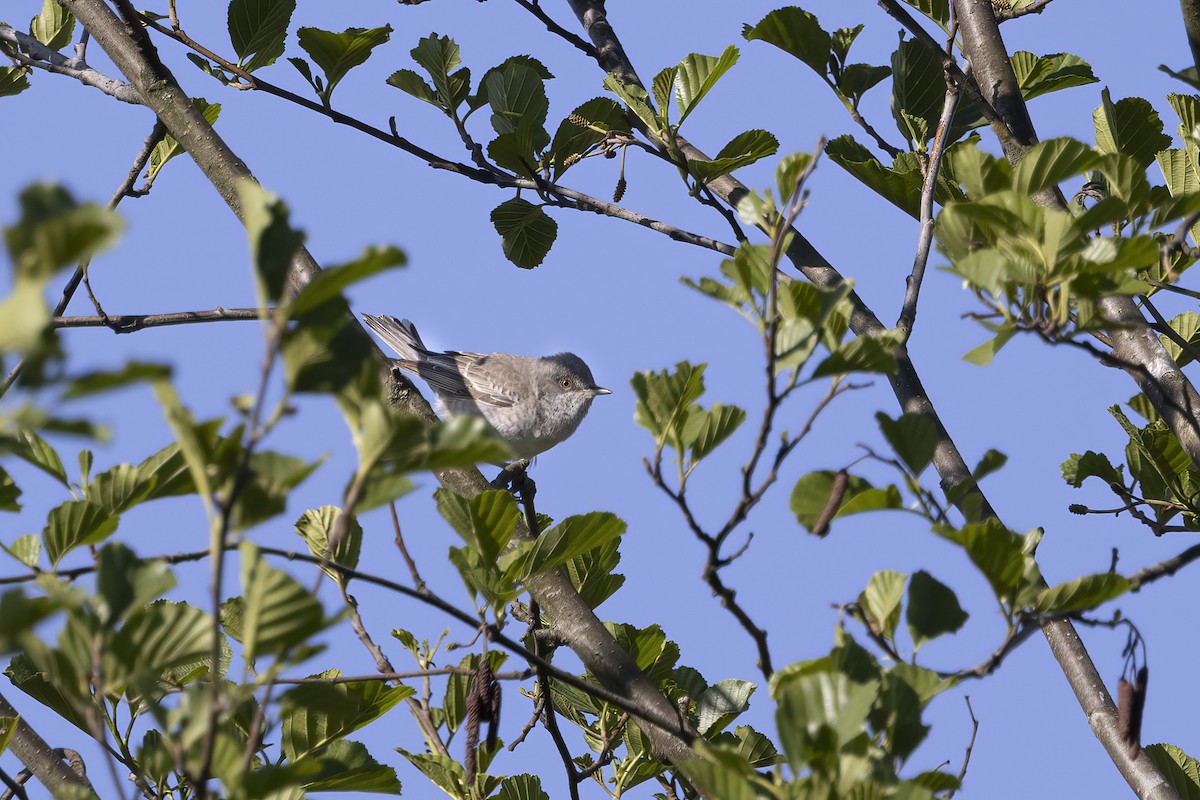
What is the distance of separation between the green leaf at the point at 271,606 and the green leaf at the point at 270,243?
0.28 m

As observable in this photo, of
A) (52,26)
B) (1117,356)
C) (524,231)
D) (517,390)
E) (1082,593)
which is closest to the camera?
(1082,593)

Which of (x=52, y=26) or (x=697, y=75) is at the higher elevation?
(x=52, y=26)

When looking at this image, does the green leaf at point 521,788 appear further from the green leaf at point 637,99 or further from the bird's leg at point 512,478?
the green leaf at point 637,99

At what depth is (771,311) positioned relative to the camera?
164cm

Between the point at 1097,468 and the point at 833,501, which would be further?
the point at 1097,468

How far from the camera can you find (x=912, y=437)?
6.12ft

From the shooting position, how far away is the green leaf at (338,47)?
147 inches

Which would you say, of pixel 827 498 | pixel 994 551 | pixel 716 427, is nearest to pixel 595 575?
pixel 716 427

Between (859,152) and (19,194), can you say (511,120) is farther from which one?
(19,194)

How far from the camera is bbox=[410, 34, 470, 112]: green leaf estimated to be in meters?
3.96

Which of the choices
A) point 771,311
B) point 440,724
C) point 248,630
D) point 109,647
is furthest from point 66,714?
point 771,311

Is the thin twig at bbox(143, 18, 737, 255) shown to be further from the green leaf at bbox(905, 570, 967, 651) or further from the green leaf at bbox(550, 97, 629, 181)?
the green leaf at bbox(905, 570, 967, 651)

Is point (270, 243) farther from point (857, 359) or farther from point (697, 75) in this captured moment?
point (697, 75)

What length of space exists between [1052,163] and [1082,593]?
69cm
